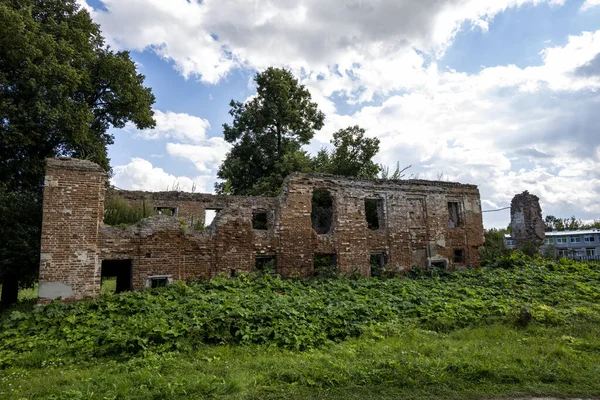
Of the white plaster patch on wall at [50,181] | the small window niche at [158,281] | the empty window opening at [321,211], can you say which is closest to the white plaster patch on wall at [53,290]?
the small window niche at [158,281]

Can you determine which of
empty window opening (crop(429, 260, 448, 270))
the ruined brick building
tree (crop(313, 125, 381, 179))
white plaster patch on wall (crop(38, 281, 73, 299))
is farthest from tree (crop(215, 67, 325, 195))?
white plaster patch on wall (crop(38, 281, 73, 299))

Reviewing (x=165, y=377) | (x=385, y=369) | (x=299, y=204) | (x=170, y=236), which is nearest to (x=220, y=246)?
(x=170, y=236)

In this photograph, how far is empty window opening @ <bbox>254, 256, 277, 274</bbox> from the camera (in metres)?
12.9

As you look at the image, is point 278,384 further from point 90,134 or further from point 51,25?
point 51,25

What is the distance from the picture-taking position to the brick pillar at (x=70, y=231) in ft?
32.9

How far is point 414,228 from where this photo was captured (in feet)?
53.2

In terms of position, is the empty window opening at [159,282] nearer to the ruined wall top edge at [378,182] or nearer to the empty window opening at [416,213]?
the ruined wall top edge at [378,182]

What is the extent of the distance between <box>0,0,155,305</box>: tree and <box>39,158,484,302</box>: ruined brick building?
1872mm

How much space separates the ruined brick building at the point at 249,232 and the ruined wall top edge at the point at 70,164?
0.03 metres

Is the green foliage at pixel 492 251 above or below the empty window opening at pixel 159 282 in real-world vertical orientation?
above

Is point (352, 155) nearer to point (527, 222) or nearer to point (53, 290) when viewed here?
point (527, 222)

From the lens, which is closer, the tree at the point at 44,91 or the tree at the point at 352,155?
the tree at the point at 44,91

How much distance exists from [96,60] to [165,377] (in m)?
14.3

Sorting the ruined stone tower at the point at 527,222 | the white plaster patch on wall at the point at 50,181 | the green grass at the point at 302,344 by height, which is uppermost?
the white plaster patch on wall at the point at 50,181
